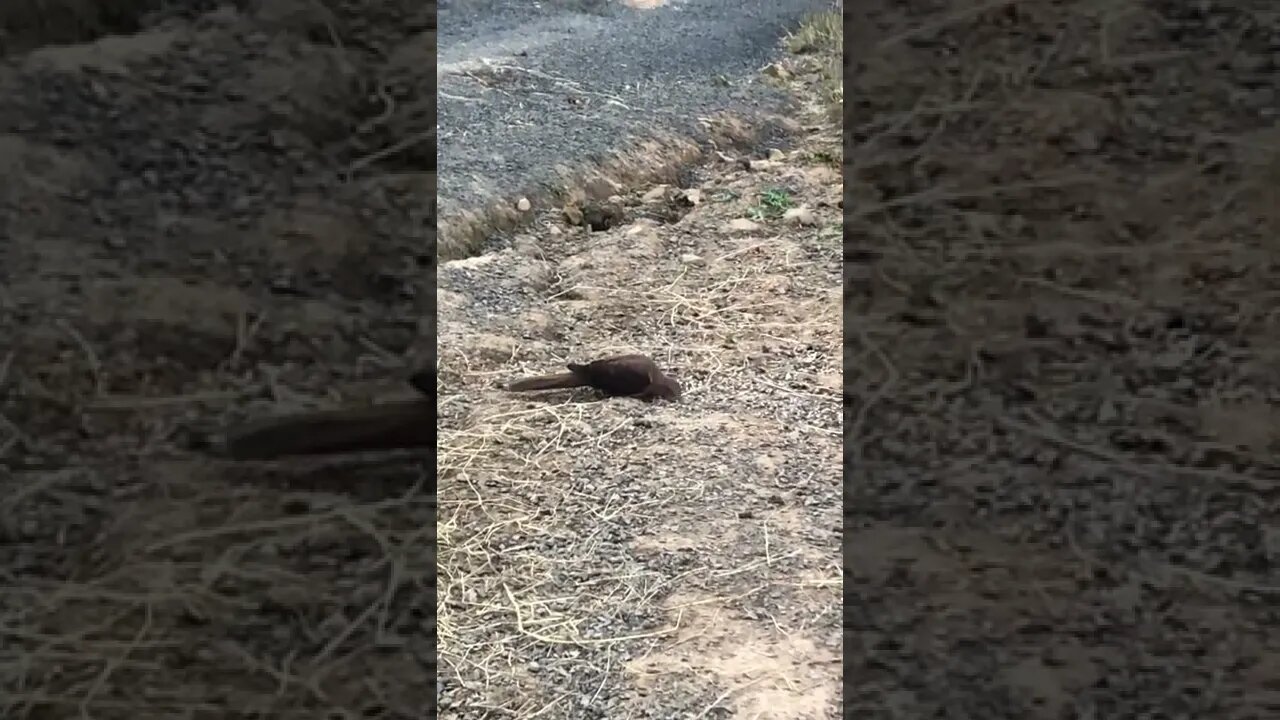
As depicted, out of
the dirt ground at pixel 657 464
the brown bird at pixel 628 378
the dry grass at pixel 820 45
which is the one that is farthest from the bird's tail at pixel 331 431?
the dry grass at pixel 820 45

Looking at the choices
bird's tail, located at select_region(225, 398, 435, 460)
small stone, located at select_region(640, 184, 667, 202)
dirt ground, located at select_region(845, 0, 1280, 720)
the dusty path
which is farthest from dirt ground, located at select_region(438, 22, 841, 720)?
bird's tail, located at select_region(225, 398, 435, 460)

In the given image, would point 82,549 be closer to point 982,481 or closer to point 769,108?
point 982,481

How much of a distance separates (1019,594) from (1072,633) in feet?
0.20

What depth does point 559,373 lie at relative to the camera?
2.00 metres

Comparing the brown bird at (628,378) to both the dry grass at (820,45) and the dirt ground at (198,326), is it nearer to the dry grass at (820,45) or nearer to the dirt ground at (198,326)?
the dirt ground at (198,326)

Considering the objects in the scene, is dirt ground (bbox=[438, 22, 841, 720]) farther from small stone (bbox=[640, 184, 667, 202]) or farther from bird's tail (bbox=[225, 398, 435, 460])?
bird's tail (bbox=[225, 398, 435, 460])

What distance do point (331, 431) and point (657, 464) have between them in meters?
0.86

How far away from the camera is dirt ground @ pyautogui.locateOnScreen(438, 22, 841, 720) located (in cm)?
129

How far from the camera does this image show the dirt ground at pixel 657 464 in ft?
4.22

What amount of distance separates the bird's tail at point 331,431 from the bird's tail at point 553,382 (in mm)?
1063

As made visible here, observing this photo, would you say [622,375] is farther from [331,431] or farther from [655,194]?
[331,431]

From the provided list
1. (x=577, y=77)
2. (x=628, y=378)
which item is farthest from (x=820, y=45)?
(x=628, y=378)

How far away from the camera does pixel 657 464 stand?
1699 millimetres

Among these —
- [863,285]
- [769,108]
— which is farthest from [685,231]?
[863,285]
